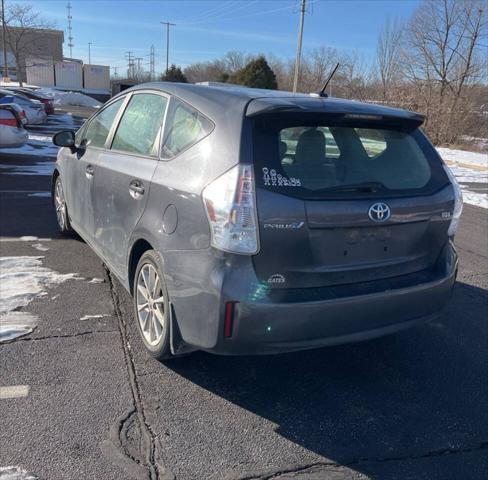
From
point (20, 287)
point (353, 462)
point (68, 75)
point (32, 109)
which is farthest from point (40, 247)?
point (68, 75)

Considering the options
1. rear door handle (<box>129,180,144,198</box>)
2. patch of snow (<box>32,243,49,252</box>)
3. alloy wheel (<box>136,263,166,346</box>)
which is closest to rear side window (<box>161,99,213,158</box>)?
rear door handle (<box>129,180,144,198</box>)

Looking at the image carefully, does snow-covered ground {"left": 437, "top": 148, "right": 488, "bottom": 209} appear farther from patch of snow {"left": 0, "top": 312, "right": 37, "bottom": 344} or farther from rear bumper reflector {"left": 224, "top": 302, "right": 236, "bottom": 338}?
patch of snow {"left": 0, "top": 312, "right": 37, "bottom": 344}

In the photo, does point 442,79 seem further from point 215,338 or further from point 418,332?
point 215,338

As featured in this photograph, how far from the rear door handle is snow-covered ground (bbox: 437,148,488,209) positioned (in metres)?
8.25

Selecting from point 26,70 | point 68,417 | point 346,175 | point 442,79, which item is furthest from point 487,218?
point 26,70

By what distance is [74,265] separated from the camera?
4734 millimetres

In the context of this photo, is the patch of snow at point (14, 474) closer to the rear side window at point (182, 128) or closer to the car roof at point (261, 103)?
the rear side window at point (182, 128)

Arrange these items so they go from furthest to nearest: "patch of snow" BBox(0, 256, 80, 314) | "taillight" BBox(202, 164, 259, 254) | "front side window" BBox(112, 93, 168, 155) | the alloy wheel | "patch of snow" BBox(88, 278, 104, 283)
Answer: "patch of snow" BBox(88, 278, 104, 283) → "patch of snow" BBox(0, 256, 80, 314) → "front side window" BBox(112, 93, 168, 155) → the alloy wheel → "taillight" BBox(202, 164, 259, 254)

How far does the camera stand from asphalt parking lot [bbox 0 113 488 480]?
7.78ft

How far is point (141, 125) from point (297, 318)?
1.88 metres

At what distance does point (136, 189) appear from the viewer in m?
3.19

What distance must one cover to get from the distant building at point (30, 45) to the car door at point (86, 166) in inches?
1787

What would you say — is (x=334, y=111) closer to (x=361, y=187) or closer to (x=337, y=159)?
Result: (x=337, y=159)

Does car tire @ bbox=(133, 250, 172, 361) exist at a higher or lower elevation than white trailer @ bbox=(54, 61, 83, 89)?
lower
